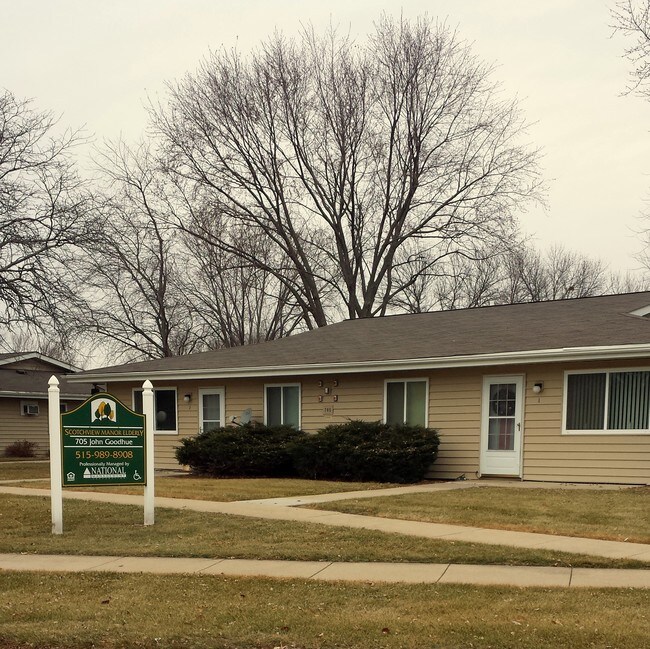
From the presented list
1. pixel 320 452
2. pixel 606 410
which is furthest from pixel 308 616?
pixel 320 452

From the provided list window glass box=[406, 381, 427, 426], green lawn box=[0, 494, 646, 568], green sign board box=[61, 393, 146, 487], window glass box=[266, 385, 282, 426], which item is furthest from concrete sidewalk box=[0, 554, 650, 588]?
window glass box=[266, 385, 282, 426]

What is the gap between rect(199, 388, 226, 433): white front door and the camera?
72.1 ft

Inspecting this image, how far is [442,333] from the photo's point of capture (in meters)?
20.4

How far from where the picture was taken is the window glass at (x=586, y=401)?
16188 millimetres

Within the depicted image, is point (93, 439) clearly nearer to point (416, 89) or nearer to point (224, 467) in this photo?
point (224, 467)

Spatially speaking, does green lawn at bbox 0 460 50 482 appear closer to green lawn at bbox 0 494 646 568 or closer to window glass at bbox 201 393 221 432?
window glass at bbox 201 393 221 432

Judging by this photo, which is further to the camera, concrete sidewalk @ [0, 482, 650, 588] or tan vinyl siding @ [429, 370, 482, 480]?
tan vinyl siding @ [429, 370, 482, 480]

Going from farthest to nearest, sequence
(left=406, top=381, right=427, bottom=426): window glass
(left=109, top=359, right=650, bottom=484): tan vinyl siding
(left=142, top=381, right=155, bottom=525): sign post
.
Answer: (left=406, top=381, right=427, bottom=426): window glass, (left=109, top=359, right=650, bottom=484): tan vinyl siding, (left=142, top=381, right=155, bottom=525): sign post

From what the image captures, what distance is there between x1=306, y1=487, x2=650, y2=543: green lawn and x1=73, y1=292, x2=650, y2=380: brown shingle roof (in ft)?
10.6

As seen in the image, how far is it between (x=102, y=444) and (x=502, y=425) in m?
9.33

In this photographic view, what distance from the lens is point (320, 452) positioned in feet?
59.3

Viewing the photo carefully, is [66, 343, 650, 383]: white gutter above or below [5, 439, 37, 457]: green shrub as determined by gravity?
above

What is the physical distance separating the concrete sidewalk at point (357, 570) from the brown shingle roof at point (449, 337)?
8.22m

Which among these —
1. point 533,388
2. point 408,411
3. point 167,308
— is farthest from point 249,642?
point 167,308
